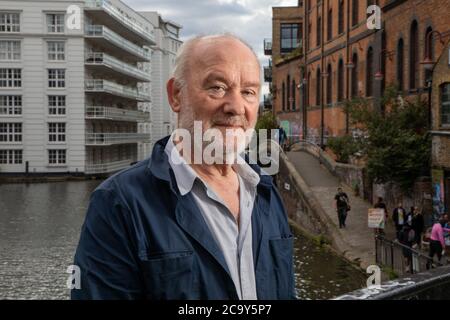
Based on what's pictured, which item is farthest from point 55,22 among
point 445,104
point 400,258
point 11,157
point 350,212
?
point 400,258

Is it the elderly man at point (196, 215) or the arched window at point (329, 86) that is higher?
the arched window at point (329, 86)

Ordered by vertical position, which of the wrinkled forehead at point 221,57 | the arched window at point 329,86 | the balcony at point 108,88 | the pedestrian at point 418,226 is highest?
the balcony at point 108,88

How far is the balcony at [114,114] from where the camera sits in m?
46.3

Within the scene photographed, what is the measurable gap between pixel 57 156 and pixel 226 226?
148 feet

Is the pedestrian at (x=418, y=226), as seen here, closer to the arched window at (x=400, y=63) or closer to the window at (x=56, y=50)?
the arched window at (x=400, y=63)

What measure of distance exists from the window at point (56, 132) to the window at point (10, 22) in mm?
7400

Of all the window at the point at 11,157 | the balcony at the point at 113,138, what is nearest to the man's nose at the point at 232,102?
the balcony at the point at 113,138

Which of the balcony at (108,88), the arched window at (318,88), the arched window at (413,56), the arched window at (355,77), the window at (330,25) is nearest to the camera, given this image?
the arched window at (413,56)

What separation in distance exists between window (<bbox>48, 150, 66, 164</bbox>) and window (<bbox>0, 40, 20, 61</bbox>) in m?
7.30

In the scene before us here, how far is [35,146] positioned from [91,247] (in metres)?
45.0

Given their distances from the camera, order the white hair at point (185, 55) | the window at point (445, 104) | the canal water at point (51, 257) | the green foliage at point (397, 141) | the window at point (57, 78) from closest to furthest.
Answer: the white hair at point (185, 55) < the canal water at point (51, 257) < the window at point (445, 104) < the green foliage at point (397, 141) < the window at point (57, 78)

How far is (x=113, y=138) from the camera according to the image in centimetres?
4934

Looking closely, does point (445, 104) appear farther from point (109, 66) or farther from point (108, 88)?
point (108, 88)

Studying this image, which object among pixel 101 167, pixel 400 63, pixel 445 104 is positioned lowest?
pixel 101 167
